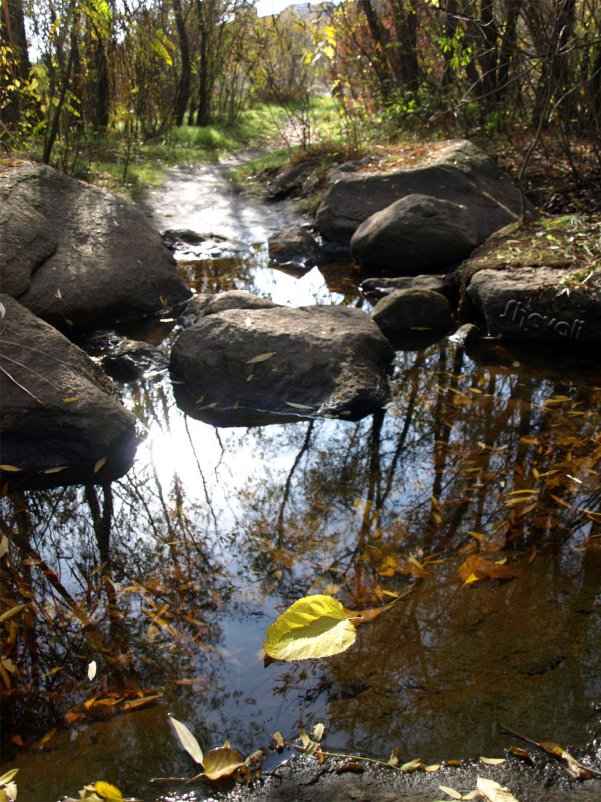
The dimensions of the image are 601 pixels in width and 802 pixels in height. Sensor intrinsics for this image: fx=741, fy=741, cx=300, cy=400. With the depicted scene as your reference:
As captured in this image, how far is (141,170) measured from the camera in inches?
449

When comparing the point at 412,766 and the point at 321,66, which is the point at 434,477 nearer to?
the point at 412,766

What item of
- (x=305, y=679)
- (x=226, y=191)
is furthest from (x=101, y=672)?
(x=226, y=191)

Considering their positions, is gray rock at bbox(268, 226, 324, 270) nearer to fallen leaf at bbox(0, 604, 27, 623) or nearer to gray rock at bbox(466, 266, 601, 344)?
gray rock at bbox(466, 266, 601, 344)

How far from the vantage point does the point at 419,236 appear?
23.8ft

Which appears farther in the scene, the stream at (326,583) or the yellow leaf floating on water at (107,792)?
the stream at (326,583)

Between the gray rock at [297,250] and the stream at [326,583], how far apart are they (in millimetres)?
3469

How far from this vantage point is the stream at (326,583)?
7.50 ft

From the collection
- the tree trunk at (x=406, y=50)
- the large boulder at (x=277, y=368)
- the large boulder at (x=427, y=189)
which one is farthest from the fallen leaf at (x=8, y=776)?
the tree trunk at (x=406, y=50)

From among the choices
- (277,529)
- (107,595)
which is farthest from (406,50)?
(107,595)

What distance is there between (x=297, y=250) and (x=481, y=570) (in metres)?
5.76

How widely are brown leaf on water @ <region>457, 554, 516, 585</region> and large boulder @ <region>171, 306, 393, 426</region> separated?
162cm

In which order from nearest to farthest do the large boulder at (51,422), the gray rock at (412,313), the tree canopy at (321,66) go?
1. the large boulder at (51,422)
2. the gray rock at (412,313)
3. the tree canopy at (321,66)

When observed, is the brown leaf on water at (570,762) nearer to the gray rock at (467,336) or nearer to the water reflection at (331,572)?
the water reflection at (331,572)

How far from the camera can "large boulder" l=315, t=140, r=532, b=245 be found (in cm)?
805
